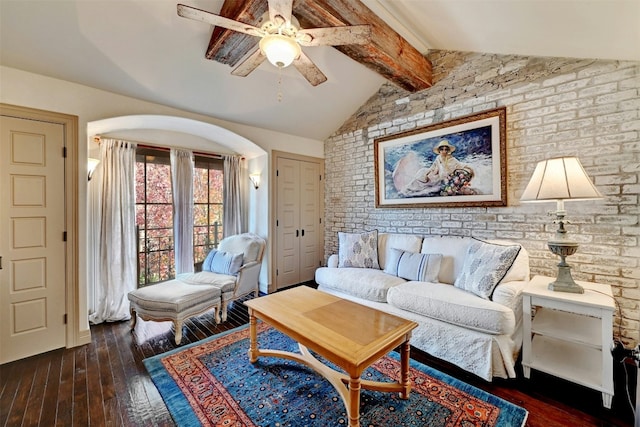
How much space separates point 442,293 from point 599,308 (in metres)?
0.98

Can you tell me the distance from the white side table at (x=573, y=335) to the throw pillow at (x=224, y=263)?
288cm

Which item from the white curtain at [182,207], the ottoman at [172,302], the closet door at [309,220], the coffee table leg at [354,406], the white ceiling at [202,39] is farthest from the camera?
the closet door at [309,220]

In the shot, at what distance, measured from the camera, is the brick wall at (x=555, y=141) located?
2.14 metres

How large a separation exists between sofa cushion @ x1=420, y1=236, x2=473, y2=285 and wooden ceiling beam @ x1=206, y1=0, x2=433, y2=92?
1.93m

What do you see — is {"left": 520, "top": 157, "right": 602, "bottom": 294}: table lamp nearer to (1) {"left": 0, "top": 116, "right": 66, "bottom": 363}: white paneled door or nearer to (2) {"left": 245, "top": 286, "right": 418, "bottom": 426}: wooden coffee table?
(2) {"left": 245, "top": 286, "right": 418, "bottom": 426}: wooden coffee table

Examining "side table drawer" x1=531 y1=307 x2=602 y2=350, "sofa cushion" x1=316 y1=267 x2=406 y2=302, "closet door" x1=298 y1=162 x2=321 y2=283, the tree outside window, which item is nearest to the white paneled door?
the tree outside window

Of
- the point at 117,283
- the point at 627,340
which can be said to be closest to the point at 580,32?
the point at 627,340

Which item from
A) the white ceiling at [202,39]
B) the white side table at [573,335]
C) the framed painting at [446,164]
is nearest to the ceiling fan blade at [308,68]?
the white ceiling at [202,39]

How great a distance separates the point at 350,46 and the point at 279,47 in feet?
4.17

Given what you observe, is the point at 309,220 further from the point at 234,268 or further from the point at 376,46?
the point at 376,46

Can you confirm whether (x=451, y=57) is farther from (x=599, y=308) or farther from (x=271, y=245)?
(x=271, y=245)

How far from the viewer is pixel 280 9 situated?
1549 millimetres

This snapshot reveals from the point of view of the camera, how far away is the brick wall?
214 cm

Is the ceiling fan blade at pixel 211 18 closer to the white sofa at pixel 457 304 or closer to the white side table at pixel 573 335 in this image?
the white sofa at pixel 457 304
